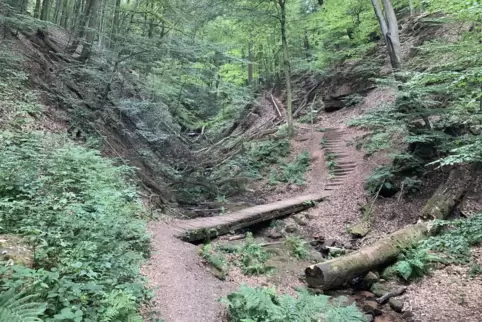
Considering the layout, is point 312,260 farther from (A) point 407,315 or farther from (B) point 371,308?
(A) point 407,315

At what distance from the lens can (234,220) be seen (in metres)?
9.66

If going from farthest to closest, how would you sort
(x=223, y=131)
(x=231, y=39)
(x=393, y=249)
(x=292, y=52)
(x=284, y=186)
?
(x=223, y=131)
(x=292, y=52)
(x=231, y=39)
(x=284, y=186)
(x=393, y=249)

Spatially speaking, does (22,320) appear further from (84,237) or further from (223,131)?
(223,131)

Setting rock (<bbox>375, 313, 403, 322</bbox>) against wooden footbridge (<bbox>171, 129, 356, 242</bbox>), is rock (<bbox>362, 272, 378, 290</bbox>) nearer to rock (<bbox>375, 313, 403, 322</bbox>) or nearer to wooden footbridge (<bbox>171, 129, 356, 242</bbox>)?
rock (<bbox>375, 313, 403, 322</bbox>)

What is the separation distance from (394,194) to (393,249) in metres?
3.80

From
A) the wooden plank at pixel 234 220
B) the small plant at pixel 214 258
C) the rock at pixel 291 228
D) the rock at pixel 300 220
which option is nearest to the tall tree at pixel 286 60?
the wooden plank at pixel 234 220

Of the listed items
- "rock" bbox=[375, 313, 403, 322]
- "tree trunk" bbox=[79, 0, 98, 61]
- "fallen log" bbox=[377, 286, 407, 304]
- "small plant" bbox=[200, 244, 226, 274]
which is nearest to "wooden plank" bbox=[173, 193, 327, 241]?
"small plant" bbox=[200, 244, 226, 274]

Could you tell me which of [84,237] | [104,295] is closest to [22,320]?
[104,295]

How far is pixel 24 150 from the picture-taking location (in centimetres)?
588

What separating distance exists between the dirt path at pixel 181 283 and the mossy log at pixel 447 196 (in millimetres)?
6163

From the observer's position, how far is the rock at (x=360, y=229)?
32.6 ft

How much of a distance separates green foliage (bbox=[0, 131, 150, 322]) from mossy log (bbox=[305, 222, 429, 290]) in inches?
146

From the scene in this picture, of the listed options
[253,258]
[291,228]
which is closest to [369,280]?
[253,258]

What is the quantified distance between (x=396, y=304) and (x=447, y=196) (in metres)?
4.42
